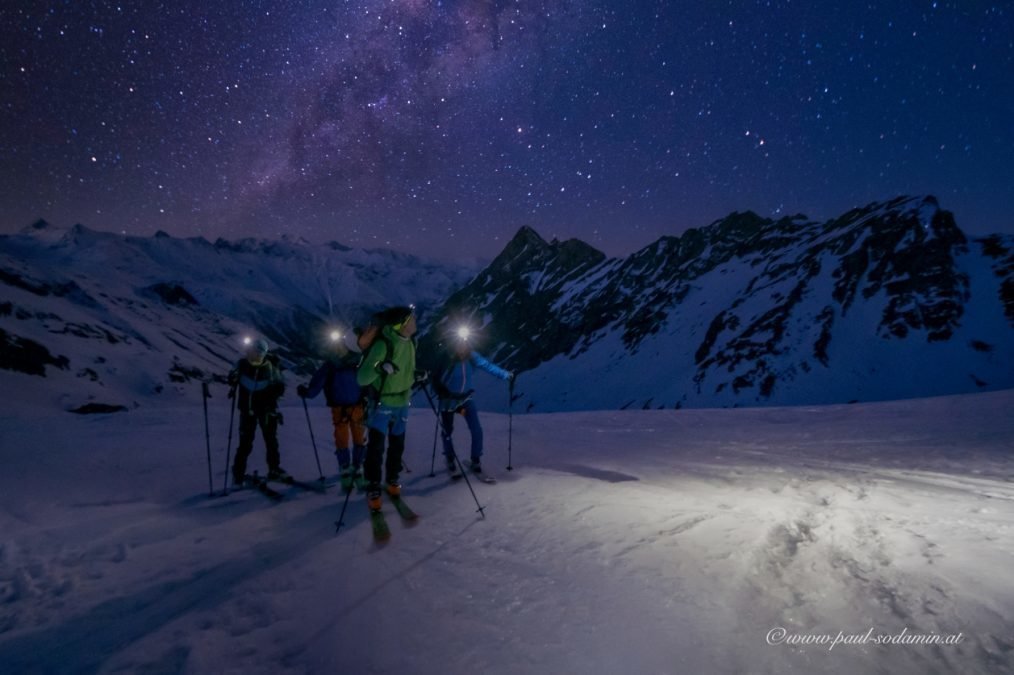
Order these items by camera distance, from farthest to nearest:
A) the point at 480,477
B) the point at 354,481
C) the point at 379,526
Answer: the point at 480,477, the point at 354,481, the point at 379,526

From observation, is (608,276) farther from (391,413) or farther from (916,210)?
(391,413)

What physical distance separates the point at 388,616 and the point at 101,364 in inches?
4173

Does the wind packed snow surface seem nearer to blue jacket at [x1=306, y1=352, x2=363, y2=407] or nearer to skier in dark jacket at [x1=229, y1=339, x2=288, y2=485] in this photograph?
skier in dark jacket at [x1=229, y1=339, x2=288, y2=485]

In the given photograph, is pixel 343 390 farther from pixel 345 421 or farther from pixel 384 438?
pixel 384 438

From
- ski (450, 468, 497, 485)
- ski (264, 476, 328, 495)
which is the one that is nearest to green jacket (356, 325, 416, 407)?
ski (450, 468, 497, 485)

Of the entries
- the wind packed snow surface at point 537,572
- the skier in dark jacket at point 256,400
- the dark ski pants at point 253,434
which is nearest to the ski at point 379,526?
the wind packed snow surface at point 537,572

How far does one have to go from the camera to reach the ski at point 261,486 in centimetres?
835

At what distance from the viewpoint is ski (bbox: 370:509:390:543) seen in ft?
19.8

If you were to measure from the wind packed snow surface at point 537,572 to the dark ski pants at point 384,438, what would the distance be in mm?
689

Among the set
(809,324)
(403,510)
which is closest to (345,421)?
(403,510)

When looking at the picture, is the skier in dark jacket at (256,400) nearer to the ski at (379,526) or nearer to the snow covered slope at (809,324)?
the ski at (379,526)

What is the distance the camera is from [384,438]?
23.3ft

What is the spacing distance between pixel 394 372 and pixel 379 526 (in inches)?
79.6

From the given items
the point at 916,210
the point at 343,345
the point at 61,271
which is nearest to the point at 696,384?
the point at 916,210
